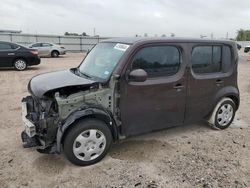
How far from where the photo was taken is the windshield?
12.6 ft

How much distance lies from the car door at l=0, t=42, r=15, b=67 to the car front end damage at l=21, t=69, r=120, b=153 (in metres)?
9.89

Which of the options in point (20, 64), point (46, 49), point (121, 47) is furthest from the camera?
point (46, 49)

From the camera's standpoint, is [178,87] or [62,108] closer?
[62,108]

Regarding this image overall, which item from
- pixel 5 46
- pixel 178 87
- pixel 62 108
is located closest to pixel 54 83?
pixel 62 108

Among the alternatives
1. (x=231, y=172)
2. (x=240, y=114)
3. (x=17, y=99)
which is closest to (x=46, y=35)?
(x=17, y=99)

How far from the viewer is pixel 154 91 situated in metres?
3.97

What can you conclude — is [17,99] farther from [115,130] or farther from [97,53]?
[115,130]

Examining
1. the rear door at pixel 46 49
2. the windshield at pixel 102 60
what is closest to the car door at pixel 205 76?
the windshield at pixel 102 60

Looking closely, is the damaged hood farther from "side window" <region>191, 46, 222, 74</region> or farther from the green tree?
the green tree

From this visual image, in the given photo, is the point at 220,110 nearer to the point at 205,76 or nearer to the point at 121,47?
the point at 205,76

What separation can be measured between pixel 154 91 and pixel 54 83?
4.83 ft

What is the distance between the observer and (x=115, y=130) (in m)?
3.80

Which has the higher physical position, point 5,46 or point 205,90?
point 5,46

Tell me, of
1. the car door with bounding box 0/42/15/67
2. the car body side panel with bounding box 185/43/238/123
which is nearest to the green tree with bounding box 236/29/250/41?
the car door with bounding box 0/42/15/67
